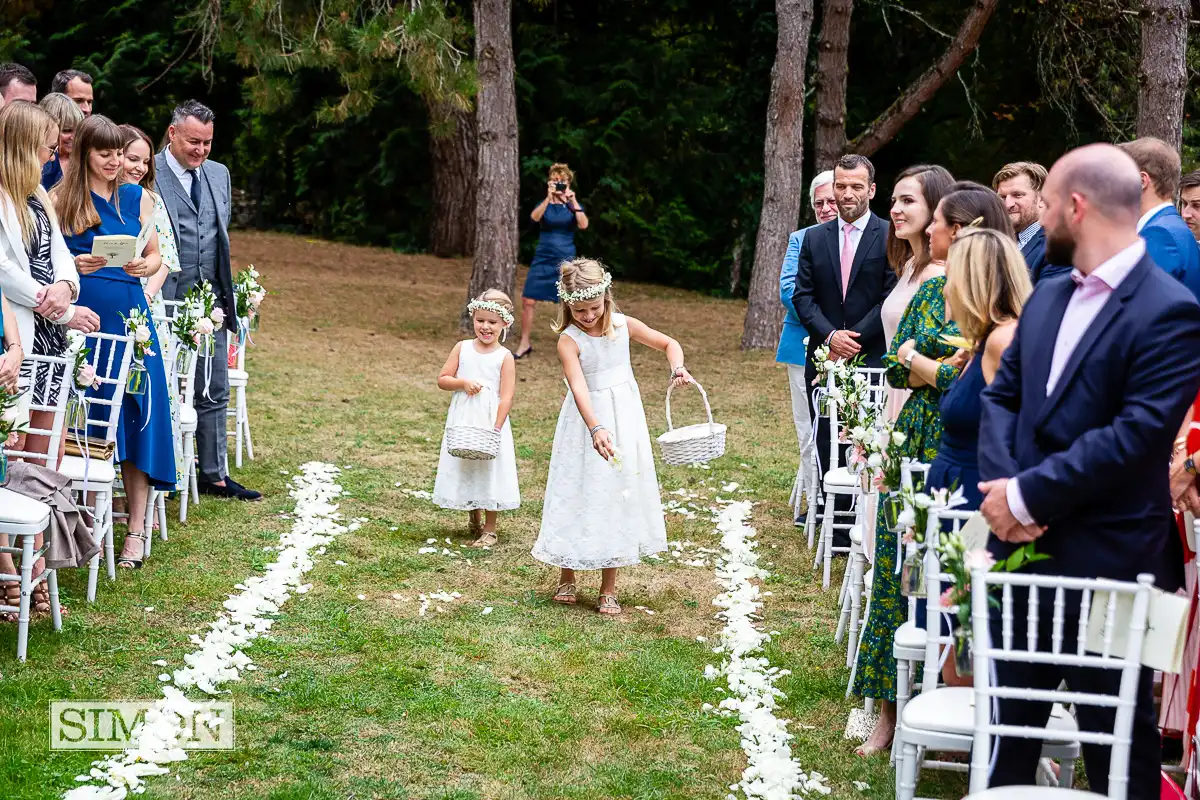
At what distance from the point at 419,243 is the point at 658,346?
1718cm

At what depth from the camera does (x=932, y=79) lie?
49.3 ft

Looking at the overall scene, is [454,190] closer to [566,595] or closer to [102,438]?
[102,438]

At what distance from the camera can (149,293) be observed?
706cm

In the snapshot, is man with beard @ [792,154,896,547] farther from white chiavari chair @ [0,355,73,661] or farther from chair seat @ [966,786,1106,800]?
chair seat @ [966,786,1106,800]

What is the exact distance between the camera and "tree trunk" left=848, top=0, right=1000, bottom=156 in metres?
14.5

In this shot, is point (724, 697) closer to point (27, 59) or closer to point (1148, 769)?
point (1148, 769)

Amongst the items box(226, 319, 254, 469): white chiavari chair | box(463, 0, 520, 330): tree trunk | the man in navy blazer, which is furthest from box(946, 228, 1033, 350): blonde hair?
box(463, 0, 520, 330): tree trunk

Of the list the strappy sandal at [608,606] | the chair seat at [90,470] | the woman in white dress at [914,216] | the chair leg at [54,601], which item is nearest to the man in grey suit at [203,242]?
the chair seat at [90,470]

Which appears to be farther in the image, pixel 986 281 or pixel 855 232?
pixel 855 232

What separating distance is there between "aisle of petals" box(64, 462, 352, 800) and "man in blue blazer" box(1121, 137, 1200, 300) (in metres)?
3.85

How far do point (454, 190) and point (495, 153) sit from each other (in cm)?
686

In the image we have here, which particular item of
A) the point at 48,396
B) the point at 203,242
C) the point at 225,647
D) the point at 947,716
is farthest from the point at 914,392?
the point at 203,242

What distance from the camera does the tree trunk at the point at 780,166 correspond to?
14.3 metres

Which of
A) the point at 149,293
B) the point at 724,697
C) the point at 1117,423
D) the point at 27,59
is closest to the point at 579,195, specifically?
the point at 27,59
